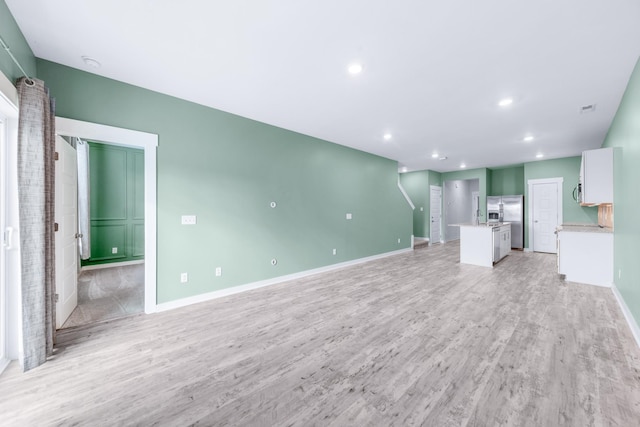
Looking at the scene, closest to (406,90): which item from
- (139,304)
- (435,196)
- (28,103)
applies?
(28,103)

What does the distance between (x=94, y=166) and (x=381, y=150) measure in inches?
254

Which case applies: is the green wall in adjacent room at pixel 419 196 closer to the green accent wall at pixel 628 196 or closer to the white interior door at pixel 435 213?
the white interior door at pixel 435 213

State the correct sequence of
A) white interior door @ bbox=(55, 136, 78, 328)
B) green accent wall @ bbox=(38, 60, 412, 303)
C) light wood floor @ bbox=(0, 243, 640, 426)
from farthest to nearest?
green accent wall @ bbox=(38, 60, 412, 303) < white interior door @ bbox=(55, 136, 78, 328) < light wood floor @ bbox=(0, 243, 640, 426)

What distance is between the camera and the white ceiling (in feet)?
6.26

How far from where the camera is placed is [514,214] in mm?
7934

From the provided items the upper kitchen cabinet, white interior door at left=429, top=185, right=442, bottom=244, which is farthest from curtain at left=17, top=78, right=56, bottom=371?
white interior door at left=429, top=185, right=442, bottom=244

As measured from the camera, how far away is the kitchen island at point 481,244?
219 inches

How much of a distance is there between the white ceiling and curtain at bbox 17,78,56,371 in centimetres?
72

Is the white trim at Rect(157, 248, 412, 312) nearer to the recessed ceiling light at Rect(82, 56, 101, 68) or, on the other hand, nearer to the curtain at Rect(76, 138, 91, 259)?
the recessed ceiling light at Rect(82, 56, 101, 68)

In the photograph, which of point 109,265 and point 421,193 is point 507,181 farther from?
point 109,265

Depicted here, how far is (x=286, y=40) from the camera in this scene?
88.1 inches

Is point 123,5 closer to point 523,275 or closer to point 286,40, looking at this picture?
point 286,40

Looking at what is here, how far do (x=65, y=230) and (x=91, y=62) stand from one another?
73.2 inches

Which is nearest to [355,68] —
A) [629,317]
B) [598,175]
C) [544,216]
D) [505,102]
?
[505,102]
